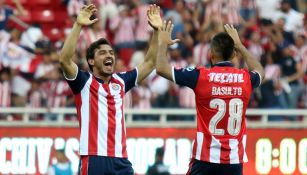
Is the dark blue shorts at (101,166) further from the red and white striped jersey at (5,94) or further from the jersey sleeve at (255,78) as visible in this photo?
the red and white striped jersey at (5,94)

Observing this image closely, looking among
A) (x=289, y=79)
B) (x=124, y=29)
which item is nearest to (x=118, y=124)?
(x=289, y=79)

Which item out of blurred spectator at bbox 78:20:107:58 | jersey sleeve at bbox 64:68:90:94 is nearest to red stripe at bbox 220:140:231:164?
jersey sleeve at bbox 64:68:90:94

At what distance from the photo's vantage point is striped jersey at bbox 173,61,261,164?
1055cm

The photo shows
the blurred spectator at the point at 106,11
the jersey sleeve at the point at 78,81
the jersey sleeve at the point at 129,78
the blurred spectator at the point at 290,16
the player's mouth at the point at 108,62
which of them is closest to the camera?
the jersey sleeve at the point at 78,81

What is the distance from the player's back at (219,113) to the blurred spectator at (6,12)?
8864 millimetres

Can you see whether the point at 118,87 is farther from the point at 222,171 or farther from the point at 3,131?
the point at 3,131

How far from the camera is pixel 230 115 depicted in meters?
10.5

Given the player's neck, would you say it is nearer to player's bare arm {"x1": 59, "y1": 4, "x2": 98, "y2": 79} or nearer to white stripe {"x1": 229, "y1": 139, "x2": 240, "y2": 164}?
player's bare arm {"x1": 59, "y1": 4, "x2": 98, "y2": 79}

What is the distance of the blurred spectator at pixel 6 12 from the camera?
62.6 feet

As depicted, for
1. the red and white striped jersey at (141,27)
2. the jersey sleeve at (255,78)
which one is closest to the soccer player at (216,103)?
the jersey sleeve at (255,78)

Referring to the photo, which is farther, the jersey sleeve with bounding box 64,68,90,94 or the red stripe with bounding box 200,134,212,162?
the red stripe with bounding box 200,134,212,162

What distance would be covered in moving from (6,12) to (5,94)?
6.75 ft

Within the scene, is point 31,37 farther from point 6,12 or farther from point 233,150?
point 233,150

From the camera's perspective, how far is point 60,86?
17.9 meters
